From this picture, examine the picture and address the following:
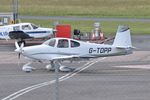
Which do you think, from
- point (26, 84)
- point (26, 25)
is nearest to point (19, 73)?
point (26, 84)

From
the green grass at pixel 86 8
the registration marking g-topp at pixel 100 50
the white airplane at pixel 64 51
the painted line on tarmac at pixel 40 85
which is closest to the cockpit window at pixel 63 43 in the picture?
the white airplane at pixel 64 51

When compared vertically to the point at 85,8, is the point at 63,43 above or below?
below

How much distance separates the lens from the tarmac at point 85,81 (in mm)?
20447

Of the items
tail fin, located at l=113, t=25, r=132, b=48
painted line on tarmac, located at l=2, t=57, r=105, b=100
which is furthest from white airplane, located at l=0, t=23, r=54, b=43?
tail fin, located at l=113, t=25, r=132, b=48

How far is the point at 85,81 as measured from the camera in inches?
968

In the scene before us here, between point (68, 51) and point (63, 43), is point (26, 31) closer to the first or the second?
point (63, 43)

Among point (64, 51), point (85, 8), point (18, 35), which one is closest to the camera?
point (64, 51)

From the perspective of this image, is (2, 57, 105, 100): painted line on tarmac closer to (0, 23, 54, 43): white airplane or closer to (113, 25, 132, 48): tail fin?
(113, 25, 132, 48): tail fin

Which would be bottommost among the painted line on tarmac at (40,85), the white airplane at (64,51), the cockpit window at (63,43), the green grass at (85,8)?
the painted line on tarmac at (40,85)

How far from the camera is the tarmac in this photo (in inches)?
805

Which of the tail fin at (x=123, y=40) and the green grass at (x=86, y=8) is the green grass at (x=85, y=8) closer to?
the green grass at (x=86, y=8)

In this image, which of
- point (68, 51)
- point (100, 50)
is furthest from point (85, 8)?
point (68, 51)

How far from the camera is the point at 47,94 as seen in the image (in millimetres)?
20703

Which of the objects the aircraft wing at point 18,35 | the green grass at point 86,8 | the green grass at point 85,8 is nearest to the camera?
the aircraft wing at point 18,35
